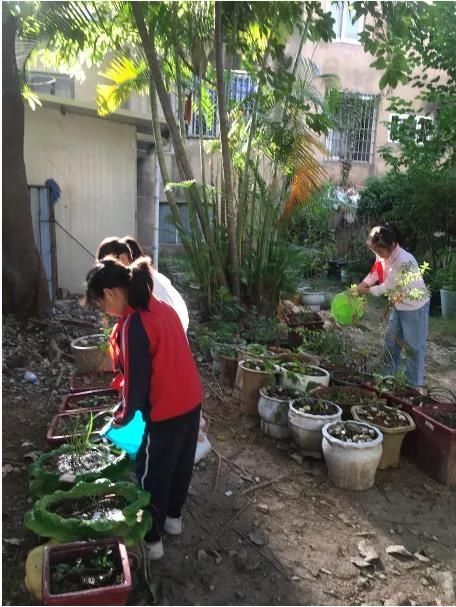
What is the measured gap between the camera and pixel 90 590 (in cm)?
221

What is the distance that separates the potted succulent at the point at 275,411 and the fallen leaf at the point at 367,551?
1269 millimetres

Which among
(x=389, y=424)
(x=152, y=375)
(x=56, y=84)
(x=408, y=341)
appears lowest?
(x=389, y=424)

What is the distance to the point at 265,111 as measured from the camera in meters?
6.98

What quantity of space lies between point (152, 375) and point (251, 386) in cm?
228

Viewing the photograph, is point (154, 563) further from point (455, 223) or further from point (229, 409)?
point (455, 223)

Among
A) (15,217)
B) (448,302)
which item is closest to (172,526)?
(15,217)

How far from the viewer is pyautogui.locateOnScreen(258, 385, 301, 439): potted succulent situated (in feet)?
14.3

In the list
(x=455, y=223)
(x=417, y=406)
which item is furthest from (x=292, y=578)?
(x=455, y=223)

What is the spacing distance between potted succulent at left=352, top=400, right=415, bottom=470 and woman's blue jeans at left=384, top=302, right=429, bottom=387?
0.96 metres

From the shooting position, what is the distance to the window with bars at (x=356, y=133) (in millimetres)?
16172

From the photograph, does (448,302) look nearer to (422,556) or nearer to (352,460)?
(352,460)

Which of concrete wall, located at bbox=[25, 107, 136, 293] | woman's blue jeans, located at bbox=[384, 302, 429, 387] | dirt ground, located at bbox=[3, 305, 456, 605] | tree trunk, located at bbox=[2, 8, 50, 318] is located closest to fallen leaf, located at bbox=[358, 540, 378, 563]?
dirt ground, located at bbox=[3, 305, 456, 605]

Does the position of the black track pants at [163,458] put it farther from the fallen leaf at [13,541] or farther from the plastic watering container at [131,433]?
the fallen leaf at [13,541]

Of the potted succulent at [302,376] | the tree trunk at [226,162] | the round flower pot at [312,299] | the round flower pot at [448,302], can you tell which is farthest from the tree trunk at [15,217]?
the round flower pot at [448,302]
